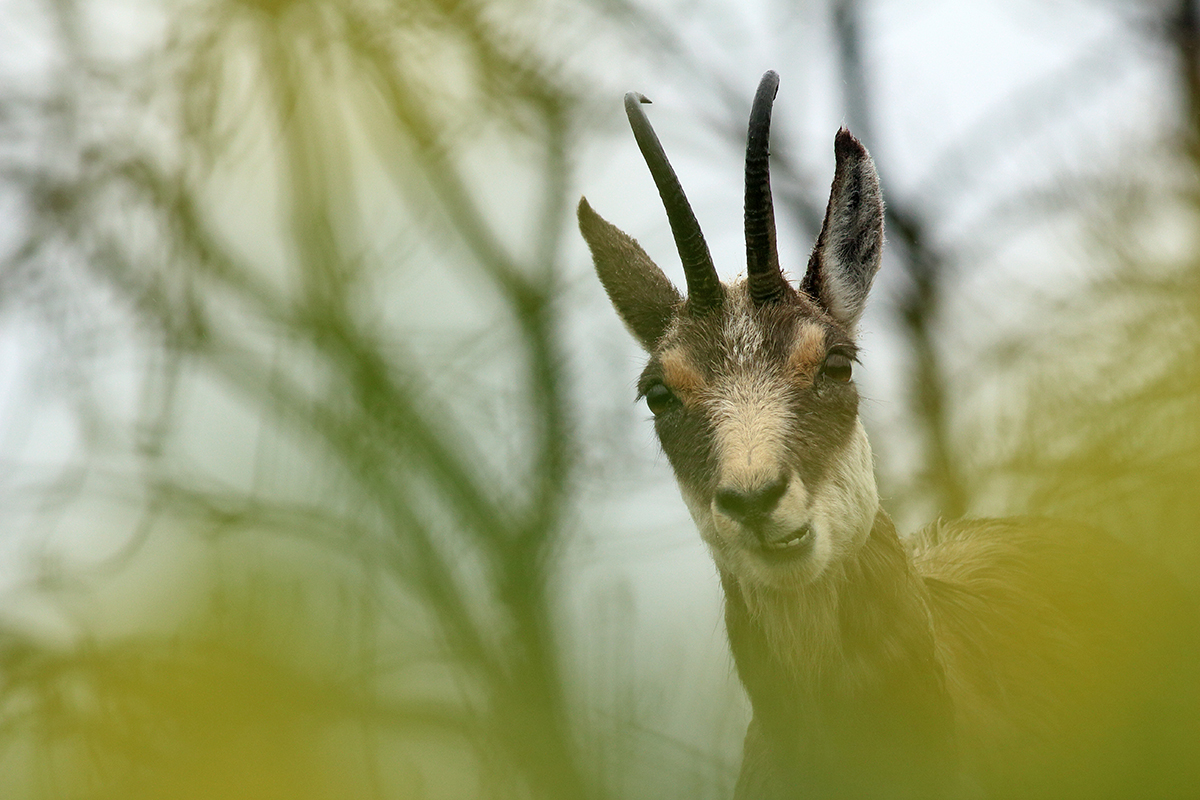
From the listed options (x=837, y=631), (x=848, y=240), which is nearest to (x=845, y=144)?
(x=848, y=240)

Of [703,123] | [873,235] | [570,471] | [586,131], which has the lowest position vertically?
[570,471]

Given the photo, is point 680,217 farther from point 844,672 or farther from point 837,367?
point 844,672

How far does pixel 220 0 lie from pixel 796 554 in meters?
3.77

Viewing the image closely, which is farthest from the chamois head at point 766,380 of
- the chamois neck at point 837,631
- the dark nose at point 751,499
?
the chamois neck at point 837,631

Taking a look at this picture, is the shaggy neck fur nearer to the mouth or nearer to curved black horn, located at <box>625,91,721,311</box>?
the mouth

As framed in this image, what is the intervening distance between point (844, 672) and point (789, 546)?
2.07ft

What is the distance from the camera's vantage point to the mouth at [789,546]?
3.83 meters

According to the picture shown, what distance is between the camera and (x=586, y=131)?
7.18 m

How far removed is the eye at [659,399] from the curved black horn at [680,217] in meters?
0.45

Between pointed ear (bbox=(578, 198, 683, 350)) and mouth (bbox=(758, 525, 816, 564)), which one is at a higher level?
pointed ear (bbox=(578, 198, 683, 350))

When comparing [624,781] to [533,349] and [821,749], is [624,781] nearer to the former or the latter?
[821,749]

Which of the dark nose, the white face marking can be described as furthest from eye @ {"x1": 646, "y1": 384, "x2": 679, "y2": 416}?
the dark nose

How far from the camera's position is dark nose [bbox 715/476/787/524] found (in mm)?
3697

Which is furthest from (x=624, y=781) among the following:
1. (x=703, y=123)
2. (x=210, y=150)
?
(x=703, y=123)
